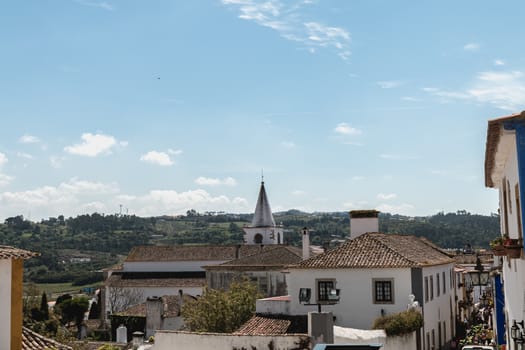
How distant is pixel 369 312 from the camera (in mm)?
30438

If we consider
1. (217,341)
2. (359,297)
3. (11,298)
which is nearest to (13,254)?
(11,298)

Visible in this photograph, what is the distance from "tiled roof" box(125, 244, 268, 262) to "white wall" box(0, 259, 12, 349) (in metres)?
64.1

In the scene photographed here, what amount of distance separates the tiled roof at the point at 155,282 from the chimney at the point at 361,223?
41.7 meters

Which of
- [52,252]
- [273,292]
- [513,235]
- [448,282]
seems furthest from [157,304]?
[52,252]

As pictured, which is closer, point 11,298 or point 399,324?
point 11,298

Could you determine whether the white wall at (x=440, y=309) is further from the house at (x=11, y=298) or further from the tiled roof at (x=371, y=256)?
the house at (x=11, y=298)

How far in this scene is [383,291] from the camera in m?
30.5

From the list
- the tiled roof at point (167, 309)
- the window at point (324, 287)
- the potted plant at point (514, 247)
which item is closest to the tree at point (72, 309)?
the tiled roof at point (167, 309)

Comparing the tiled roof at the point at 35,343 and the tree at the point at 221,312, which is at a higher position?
the tiled roof at the point at 35,343

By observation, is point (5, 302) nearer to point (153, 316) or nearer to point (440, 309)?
point (440, 309)

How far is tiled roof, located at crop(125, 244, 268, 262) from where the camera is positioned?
80.4 metres

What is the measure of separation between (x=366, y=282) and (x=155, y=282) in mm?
51848

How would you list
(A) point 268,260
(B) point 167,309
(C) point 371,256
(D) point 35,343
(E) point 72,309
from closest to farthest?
(D) point 35,343
(C) point 371,256
(B) point 167,309
(A) point 268,260
(E) point 72,309

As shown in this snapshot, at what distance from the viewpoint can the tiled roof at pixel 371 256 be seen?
101 feet
